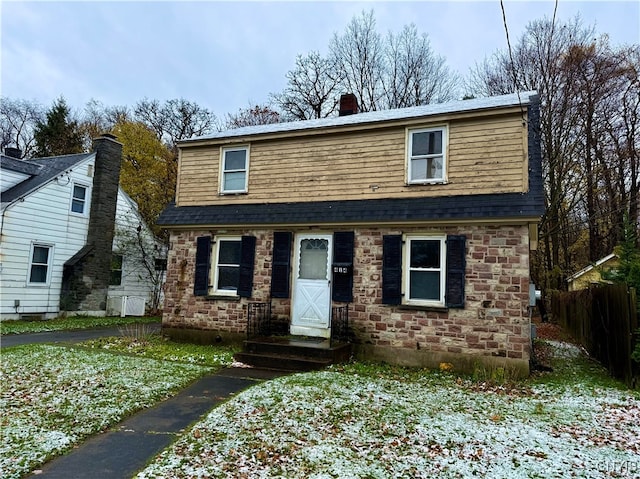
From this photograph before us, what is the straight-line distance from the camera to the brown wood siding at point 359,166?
872 centimetres

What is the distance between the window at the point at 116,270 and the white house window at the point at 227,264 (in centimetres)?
960

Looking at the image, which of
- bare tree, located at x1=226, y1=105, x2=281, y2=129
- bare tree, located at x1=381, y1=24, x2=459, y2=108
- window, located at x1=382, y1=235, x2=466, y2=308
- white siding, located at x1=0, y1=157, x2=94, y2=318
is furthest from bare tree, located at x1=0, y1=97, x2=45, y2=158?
window, located at x1=382, y1=235, x2=466, y2=308

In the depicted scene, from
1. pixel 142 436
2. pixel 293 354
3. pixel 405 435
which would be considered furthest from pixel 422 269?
pixel 142 436

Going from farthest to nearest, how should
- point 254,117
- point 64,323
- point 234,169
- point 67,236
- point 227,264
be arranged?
point 254,117
point 67,236
point 64,323
point 234,169
point 227,264

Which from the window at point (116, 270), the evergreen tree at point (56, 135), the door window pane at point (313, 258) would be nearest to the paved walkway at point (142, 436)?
the door window pane at point (313, 258)

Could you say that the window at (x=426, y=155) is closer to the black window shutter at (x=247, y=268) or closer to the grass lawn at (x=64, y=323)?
the black window shutter at (x=247, y=268)

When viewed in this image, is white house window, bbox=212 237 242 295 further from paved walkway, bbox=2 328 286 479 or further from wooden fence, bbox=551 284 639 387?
wooden fence, bbox=551 284 639 387

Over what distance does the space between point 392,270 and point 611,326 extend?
15.0 ft

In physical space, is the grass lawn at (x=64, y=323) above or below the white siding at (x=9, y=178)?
below

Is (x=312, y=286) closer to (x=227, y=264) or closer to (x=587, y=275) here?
(x=227, y=264)

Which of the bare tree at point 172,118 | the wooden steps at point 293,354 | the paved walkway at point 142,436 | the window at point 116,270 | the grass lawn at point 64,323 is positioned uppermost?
the bare tree at point 172,118

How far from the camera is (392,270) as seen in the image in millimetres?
9094

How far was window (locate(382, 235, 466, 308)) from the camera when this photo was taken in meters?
8.56

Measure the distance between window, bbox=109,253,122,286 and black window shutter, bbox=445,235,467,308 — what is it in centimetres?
1522
